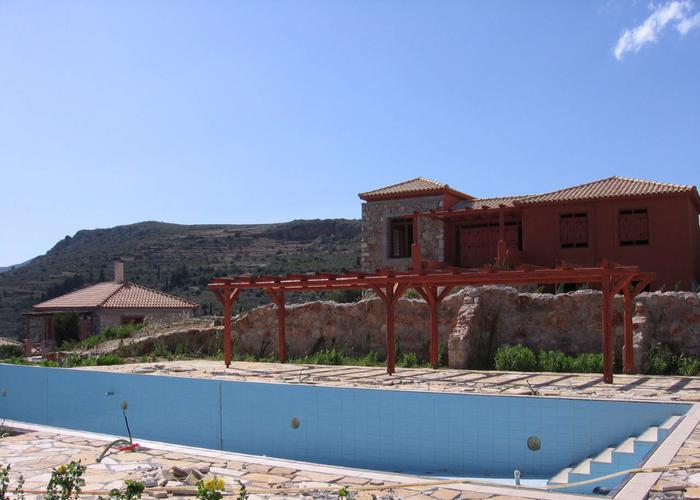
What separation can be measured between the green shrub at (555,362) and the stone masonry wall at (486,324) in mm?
935

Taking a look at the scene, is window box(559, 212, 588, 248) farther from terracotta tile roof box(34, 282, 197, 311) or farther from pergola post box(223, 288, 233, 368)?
terracotta tile roof box(34, 282, 197, 311)

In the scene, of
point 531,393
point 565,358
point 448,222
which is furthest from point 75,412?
point 448,222

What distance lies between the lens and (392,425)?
9.86 metres

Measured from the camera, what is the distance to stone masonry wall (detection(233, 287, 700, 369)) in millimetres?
15195

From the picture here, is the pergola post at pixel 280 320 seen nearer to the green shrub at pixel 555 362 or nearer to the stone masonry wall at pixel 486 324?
the stone masonry wall at pixel 486 324

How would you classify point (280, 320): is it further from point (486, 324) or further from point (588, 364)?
point (588, 364)

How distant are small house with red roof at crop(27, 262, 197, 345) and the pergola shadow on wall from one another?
710 inches

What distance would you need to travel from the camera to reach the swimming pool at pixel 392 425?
888 centimetres

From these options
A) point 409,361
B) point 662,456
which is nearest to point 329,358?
point 409,361

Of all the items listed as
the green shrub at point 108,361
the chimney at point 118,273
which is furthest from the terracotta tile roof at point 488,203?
the chimney at point 118,273

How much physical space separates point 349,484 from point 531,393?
4948 millimetres

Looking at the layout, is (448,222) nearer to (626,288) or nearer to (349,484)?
(626,288)

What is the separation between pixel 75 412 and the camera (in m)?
13.6

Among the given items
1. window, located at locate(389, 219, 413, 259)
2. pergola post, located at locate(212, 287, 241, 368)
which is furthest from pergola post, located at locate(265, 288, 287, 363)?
window, located at locate(389, 219, 413, 259)
